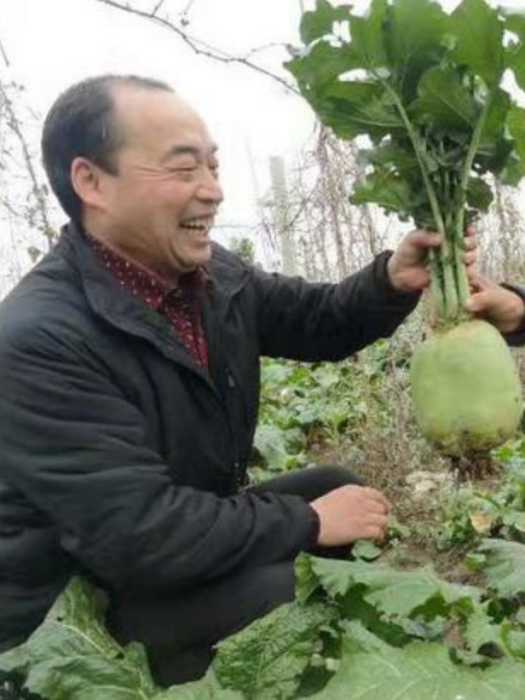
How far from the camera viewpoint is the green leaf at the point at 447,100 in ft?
6.08

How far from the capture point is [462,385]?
1906 millimetres

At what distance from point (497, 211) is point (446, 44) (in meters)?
4.52

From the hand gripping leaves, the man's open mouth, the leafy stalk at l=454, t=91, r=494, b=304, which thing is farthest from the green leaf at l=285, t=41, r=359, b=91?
the man's open mouth

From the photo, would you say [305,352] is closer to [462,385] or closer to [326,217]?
[462,385]

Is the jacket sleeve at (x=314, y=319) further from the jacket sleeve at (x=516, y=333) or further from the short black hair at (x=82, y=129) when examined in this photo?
the short black hair at (x=82, y=129)

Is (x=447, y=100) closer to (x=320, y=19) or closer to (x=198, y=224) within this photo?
(x=320, y=19)

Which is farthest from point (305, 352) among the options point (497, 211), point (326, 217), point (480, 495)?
point (497, 211)

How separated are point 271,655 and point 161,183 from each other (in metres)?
1.02

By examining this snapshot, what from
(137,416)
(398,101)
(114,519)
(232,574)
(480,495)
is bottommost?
(480,495)

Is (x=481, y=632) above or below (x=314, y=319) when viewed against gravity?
below

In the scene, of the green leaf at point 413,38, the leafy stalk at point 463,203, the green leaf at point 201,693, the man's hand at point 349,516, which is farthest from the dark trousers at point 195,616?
the green leaf at point 413,38

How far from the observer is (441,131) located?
198 cm

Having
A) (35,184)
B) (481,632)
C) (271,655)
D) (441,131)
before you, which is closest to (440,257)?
(441,131)

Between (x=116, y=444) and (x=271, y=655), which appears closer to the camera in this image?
(x=271, y=655)
